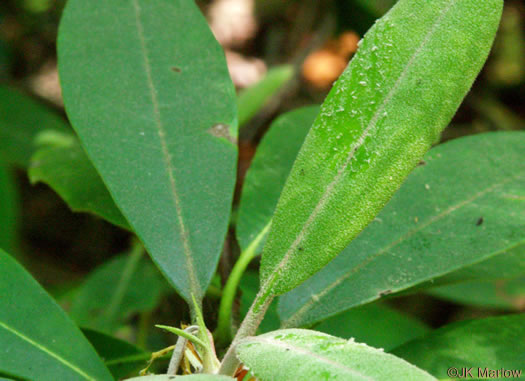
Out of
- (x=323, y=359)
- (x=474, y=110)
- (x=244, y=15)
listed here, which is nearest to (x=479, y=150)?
(x=323, y=359)

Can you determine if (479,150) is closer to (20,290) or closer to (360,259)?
(360,259)

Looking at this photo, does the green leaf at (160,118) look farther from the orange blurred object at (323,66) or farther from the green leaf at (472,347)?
the orange blurred object at (323,66)

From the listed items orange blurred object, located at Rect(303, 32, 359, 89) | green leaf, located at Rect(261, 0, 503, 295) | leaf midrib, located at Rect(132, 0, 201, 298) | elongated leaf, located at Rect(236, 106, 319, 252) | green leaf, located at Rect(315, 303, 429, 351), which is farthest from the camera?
orange blurred object, located at Rect(303, 32, 359, 89)

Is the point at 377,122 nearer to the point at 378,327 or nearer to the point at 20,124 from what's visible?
the point at 378,327

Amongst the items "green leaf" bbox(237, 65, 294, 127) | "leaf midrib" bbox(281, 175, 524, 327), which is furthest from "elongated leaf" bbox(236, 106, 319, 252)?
"green leaf" bbox(237, 65, 294, 127)

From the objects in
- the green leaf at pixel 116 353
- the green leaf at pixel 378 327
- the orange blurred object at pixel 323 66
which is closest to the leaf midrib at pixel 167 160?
the green leaf at pixel 116 353

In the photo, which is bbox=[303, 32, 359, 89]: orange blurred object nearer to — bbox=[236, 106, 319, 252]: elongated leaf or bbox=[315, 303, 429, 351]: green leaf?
bbox=[315, 303, 429, 351]: green leaf
